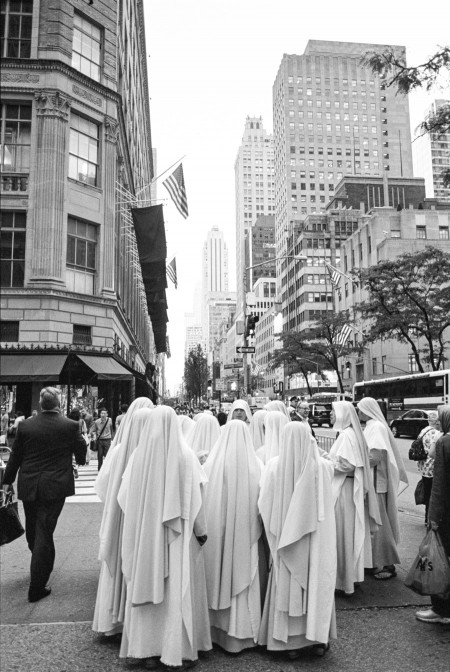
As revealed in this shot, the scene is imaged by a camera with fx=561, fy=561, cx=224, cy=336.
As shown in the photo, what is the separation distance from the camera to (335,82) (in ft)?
476

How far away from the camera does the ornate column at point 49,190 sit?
23.0 m

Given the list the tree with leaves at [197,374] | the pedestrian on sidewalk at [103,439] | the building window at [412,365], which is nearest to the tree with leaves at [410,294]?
the building window at [412,365]

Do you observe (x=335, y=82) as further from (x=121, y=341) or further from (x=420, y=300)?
(x=121, y=341)

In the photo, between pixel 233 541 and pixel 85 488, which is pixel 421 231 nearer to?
pixel 85 488

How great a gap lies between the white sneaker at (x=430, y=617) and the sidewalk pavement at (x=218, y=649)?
0.17ft

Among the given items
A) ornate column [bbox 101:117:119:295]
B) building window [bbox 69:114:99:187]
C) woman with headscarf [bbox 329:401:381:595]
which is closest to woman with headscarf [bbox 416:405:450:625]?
woman with headscarf [bbox 329:401:381:595]

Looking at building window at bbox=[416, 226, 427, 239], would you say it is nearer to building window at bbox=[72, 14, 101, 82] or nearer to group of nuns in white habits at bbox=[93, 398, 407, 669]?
building window at bbox=[72, 14, 101, 82]

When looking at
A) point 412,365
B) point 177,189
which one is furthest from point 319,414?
point 412,365

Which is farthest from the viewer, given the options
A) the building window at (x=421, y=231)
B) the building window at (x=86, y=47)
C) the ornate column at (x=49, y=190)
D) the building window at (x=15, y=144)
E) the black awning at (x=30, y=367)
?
the building window at (x=421, y=231)

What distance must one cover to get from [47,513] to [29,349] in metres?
17.8

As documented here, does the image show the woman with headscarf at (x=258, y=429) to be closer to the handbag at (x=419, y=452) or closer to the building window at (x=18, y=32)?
the handbag at (x=419, y=452)

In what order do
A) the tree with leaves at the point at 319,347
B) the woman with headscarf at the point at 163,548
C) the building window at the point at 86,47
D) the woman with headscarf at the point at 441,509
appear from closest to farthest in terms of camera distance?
the woman with headscarf at the point at 163,548, the woman with headscarf at the point at 441,509, the building window at the point at 86,47, the tree with leaves at the point at 319,347

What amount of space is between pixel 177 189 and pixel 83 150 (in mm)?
5248

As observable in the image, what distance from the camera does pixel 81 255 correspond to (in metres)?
24.8
